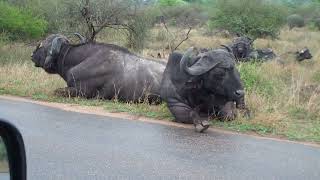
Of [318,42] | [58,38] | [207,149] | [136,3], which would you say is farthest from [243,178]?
[318,42]

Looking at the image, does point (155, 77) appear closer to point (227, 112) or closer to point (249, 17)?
point (227, 112)

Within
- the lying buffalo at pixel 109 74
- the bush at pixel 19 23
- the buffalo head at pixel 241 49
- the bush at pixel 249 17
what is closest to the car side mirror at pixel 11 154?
the lying buffalo at pixel 109 74

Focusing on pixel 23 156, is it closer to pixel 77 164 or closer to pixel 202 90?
pixel 77 164

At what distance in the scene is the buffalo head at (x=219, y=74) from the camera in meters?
11.4

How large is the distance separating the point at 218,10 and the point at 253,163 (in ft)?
120

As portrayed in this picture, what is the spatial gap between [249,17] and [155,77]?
28084 millimetres

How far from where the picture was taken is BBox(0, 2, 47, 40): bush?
27.3 meters

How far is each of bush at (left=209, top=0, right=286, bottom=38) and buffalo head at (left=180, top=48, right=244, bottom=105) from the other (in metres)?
28.4

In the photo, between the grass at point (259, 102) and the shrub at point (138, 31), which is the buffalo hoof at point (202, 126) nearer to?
the grass at point (259, 102)

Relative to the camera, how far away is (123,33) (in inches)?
1215

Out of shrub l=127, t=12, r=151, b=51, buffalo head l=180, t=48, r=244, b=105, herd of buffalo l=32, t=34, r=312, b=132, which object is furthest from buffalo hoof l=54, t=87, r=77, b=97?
shrub l=127, t=12, r=151, b=51

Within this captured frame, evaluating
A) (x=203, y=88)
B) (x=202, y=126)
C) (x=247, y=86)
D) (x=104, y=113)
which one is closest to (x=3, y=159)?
(x=202, y=126)

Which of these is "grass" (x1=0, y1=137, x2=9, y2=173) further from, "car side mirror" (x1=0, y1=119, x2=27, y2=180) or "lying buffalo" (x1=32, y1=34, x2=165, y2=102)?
"lying buffalo" (x1=32, y1=34, x2=165, y2=102)

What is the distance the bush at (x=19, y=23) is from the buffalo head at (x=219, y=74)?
17.2 meters
